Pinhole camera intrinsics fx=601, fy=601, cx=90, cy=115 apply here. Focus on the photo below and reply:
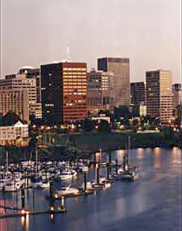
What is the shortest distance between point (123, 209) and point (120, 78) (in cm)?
999

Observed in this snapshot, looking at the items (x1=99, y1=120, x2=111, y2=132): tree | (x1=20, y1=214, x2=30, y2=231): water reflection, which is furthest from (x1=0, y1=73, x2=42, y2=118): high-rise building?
(x1=20, y1=214, x2=30, y2=231): water reflection

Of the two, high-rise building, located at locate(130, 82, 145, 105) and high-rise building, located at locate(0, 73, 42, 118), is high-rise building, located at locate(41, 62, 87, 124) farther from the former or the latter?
high-rise building, located at locate(130, 82, 145, 105)

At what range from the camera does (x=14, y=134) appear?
8.56 meters

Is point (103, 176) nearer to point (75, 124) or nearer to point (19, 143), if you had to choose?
point (19, 143)

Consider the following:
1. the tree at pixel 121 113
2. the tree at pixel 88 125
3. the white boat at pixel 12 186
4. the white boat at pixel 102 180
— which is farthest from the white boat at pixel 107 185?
the tree at pixel 121 113

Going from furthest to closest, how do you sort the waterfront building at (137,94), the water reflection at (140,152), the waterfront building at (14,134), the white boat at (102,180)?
the waterfront building at (137,94), the waterfront building at (14,134), the water reflection at (140,152), the white boat at (102,180)

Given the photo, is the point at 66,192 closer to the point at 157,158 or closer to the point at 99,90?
the point at 157,158

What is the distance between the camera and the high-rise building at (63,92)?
1203cm

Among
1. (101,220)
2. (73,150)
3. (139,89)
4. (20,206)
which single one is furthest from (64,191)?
(139,89)

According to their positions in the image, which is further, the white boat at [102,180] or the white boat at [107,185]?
the white boat at [102,180]

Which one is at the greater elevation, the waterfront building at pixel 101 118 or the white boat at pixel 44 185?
the waterfront building at pixel 101 118

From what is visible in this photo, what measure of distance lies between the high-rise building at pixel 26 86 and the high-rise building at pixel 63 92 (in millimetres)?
169

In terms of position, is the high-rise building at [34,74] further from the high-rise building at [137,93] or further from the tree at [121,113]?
the high-rise building at [137,93]

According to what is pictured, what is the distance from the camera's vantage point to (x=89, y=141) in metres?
9.58
